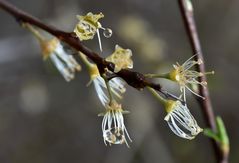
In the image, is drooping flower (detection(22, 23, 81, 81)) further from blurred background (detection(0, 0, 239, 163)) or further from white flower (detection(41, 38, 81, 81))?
blurred background (detection(0, 0, 239, 163))

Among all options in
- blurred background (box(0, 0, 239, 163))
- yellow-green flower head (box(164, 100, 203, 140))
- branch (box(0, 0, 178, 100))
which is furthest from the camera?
blurred background (box(0, 0, 239, 163))

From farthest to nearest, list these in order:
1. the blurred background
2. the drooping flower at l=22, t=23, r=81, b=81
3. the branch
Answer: the blurred background, the drooping flower at l=22, t=23, r=81, b=81, the branch

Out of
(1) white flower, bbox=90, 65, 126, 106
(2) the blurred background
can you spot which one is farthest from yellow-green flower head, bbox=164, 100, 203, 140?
(2) the blurred background

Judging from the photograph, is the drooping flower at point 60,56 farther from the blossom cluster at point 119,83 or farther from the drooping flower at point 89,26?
the drooping flower at point 89,26

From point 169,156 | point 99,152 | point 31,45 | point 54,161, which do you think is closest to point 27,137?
point 54,161

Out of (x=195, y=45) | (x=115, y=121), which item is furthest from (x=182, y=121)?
(x=195, y=45)

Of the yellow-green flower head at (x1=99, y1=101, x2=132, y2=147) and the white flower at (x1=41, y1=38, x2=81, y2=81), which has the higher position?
the white flower at (x1=41, y1=38, x2=81, y2=81)

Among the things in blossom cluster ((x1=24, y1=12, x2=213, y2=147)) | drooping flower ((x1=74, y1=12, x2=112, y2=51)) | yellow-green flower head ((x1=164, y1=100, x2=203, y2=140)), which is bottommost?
yellow-green flower head ((x1=164, y1=100, x2=203, y2=140))
